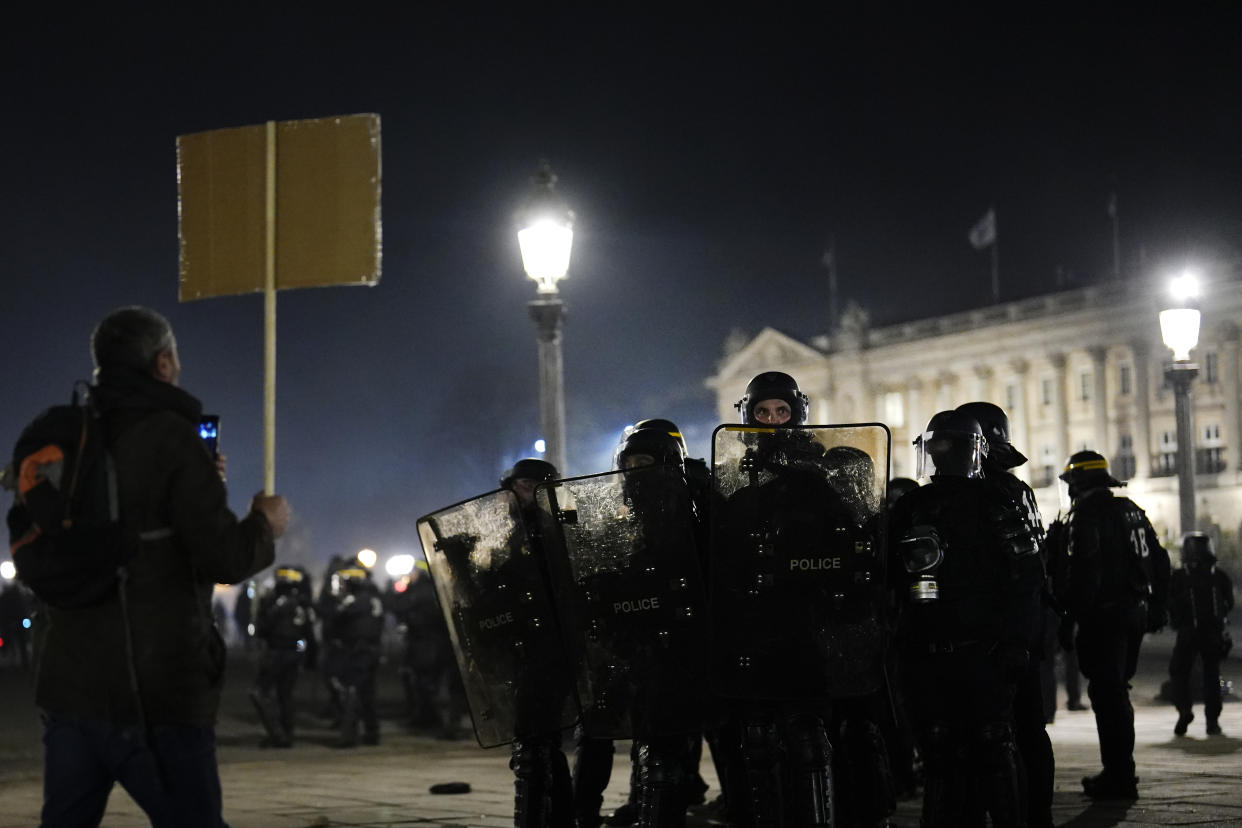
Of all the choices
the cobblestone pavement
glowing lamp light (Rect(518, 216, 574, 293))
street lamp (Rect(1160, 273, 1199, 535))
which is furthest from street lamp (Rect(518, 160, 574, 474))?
street lamp (Rect(1160, 273, 1199, 535))

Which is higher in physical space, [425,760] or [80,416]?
[80,416]

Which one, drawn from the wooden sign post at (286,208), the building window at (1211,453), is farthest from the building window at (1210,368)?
the wooden sign post at (286,208)

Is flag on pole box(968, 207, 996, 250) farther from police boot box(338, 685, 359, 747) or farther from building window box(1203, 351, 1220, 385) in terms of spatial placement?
police boot box(338, 685, 359, 747)

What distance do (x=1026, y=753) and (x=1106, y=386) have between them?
8961cm

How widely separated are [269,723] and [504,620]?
11.0m

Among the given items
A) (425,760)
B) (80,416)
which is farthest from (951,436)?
(425,760)

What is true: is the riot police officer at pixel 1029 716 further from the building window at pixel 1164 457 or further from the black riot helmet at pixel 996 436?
the building window at pixel 1164 457

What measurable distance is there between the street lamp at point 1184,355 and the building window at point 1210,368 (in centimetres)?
7081

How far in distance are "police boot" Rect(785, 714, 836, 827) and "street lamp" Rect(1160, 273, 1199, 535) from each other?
12294 millimetres

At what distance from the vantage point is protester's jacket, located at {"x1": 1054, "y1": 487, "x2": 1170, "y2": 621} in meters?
9.14

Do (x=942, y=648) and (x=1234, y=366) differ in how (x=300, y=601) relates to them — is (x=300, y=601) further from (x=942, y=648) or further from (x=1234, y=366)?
(x=1234, y=366)

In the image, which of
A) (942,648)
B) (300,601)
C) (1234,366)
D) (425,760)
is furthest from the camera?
(1234,366)

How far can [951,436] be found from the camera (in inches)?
259

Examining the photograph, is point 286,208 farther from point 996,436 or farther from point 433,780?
point 433,780
